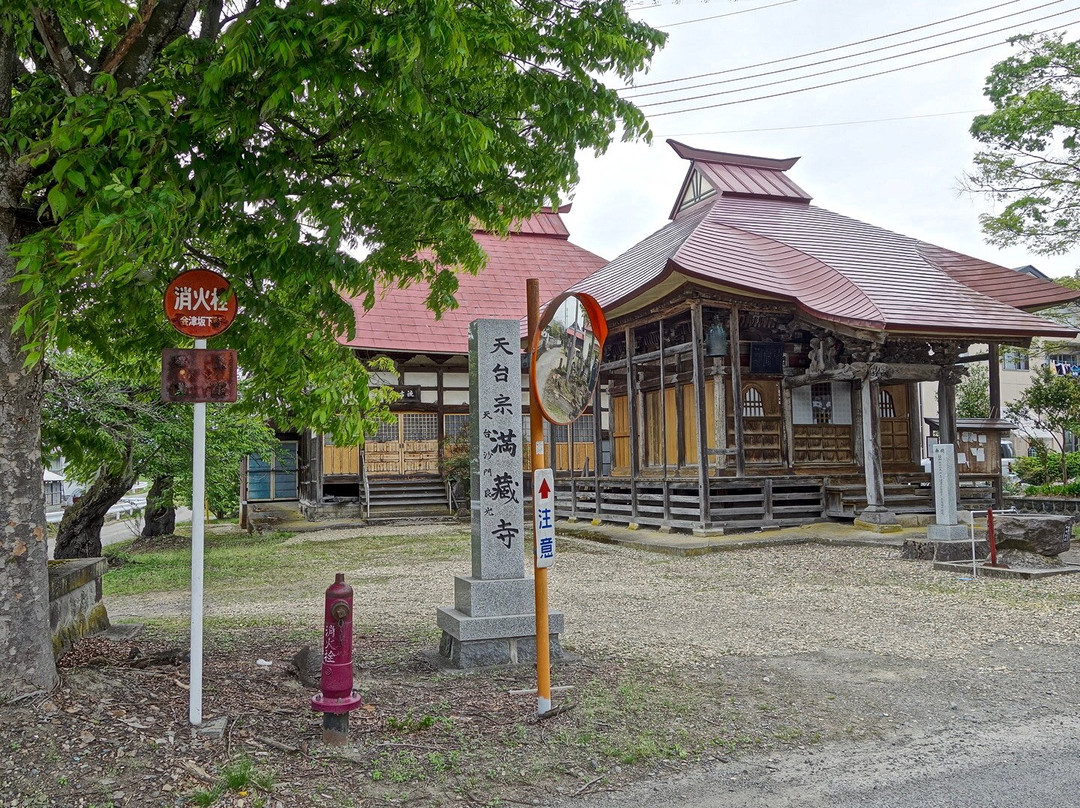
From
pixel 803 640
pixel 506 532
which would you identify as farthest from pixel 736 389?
pixel 506 532

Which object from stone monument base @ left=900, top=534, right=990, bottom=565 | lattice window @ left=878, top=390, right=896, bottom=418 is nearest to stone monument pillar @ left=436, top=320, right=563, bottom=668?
stone monument base @ left=900, top=534, right=990, bottom=565

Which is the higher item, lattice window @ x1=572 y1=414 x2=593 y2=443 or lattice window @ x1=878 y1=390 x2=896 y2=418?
lattice window @ x1=878 y1=390 x2=896 y2=418

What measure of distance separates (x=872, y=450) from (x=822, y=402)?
2392mm

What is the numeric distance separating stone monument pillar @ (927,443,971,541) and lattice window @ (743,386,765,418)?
4.97 metres

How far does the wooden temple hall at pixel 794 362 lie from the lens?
1423 cm

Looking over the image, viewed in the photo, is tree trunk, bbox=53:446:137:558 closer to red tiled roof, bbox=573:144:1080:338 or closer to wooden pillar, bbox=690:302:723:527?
red tiled roof, bbox=573:144:1080:338

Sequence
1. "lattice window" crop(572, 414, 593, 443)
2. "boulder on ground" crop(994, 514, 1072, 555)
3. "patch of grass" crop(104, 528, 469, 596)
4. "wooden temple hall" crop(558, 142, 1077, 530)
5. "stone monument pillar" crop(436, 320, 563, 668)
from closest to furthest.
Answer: "stone monument pillar" crop(436, 320, 563, 668) → "boulder on ground" crop(994, 514, 1072, 555) → "patch of grass" crop(104, 528, 469, 596) → "wooden temple hall" crop(558, 142, 1077, 530) → "lattice window" crop(572, 414, 593, 443)

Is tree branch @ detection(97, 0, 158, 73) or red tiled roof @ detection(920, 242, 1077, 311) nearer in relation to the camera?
tree branch @ detection(97, 0, 158, 73)

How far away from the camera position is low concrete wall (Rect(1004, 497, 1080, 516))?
16.5 m

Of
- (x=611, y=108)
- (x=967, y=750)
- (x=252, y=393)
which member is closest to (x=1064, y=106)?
(x=611, y=108)

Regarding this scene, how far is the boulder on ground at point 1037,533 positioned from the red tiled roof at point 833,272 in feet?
13.0

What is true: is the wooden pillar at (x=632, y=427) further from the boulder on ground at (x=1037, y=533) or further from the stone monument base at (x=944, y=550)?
the boulder on ground at (x=1037, y=533)

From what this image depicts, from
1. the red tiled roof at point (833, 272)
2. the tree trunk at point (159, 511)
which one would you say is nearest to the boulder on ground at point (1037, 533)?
the red tiled roof at point (833, 272)

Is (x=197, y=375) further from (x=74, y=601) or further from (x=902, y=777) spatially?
(x=902, y=777)
